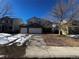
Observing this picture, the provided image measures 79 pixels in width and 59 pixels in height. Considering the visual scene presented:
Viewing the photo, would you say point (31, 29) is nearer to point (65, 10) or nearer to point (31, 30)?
point (31, 30)

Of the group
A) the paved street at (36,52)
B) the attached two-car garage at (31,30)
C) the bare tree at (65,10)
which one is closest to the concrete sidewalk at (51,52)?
the paved street at (36,52)

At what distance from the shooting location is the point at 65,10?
3105 centimetres

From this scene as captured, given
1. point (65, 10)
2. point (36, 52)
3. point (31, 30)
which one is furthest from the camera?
point (31, 30)

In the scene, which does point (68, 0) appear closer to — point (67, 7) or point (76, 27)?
point (67, 7)

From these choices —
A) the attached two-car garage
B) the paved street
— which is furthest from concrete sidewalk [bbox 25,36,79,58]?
the attached two-car garage

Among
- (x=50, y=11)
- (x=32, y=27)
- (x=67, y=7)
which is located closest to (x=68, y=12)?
(x=67, y=7)

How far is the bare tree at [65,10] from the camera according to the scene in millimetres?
30875

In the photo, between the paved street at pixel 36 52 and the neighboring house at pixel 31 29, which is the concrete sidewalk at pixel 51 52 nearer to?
the paved street at pixel 36 52

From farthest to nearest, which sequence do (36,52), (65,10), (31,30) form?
(31,30)
(65,10)
(36,52)

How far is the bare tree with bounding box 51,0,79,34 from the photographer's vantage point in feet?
101

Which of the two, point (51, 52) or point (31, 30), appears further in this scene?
point (31, 30)

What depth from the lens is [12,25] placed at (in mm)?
44281

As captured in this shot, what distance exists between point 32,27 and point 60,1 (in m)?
14.9

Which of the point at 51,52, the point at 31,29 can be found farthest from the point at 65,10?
the point at 51,52
